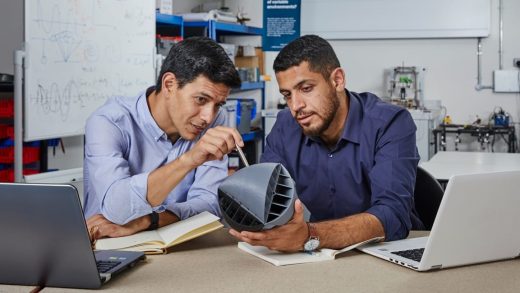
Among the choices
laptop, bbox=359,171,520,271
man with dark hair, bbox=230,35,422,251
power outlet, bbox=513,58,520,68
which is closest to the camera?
laptop, bbox=359,171,520,271

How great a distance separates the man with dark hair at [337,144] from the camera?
1882 mm

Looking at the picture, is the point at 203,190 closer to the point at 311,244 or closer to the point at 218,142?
the point at 218,142

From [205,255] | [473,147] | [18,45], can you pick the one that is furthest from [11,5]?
[473,147]

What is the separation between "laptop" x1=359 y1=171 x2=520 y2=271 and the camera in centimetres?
136

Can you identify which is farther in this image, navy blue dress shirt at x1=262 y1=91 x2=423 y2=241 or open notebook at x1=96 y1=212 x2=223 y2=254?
navy blue dress shirt at x1=262 y1=91 x2=423 y2=241

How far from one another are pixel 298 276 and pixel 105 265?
41 cm

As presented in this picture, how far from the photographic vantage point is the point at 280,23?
6.16m

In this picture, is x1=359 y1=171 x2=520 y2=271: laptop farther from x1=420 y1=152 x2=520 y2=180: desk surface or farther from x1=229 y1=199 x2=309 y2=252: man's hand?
x1=420 y1=152 x2=520 y2=180: desk surface

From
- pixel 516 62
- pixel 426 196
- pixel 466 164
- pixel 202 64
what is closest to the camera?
pixel 202 64

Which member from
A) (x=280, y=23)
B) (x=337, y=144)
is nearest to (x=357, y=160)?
(x=337, y=144)

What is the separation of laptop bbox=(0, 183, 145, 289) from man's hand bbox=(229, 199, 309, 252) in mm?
351

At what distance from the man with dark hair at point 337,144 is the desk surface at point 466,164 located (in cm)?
116

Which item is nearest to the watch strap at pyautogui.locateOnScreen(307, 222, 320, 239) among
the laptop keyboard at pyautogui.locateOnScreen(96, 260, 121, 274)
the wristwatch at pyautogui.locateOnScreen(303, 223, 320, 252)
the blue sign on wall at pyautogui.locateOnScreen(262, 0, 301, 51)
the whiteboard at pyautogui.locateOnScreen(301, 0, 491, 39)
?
the wristwatch at pyautogui.locateOnScreen(303, 223, 320, 252)

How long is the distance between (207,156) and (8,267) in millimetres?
583
